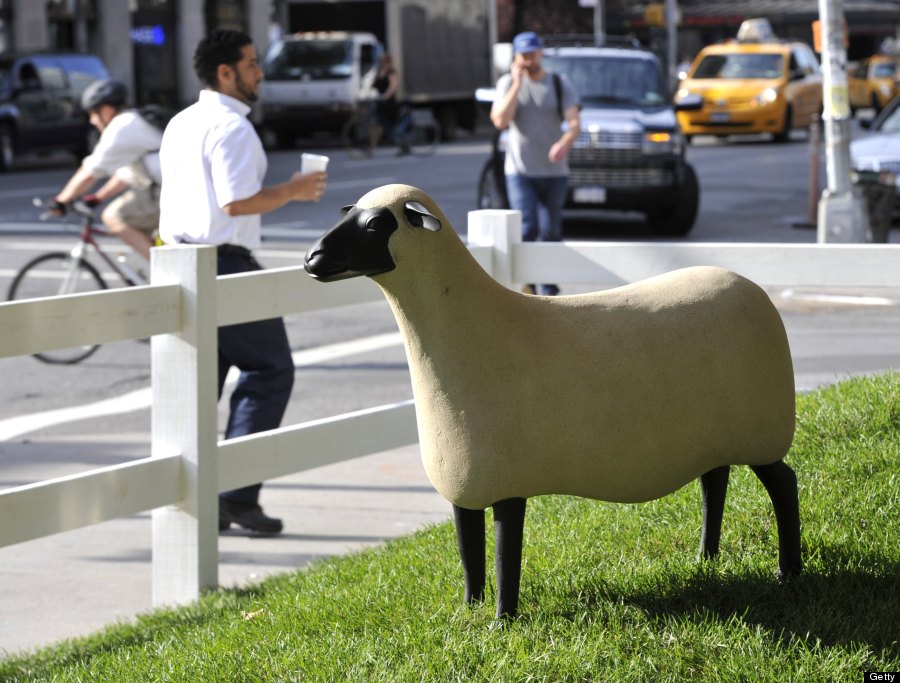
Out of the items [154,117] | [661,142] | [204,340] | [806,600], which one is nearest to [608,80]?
[661,142]

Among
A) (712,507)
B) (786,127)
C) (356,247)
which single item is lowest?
(786,127)

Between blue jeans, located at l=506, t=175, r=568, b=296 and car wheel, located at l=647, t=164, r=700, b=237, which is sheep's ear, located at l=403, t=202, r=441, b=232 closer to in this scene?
blue jeans, located at l=506, t=175, r=568, b=296

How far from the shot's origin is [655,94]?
18484mm

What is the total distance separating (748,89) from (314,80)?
9.88 meters

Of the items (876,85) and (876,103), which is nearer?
(876,85)

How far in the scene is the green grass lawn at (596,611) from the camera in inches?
165

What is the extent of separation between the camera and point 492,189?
688 inches

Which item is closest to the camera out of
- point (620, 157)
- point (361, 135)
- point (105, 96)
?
point (105, 96)

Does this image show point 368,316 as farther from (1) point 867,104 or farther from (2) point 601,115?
(1) point 867,104

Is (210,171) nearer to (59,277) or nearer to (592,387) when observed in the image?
(592,387)

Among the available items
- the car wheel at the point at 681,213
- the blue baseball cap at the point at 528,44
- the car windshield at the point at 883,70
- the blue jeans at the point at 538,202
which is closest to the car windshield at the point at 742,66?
the car windshield at the point at 883,70

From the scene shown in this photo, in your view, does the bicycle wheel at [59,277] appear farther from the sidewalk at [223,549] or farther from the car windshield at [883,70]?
the car windshield at [883,70]

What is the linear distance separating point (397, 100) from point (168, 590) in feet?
97.0

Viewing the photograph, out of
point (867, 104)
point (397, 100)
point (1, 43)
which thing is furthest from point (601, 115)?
point (867, 104)
